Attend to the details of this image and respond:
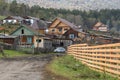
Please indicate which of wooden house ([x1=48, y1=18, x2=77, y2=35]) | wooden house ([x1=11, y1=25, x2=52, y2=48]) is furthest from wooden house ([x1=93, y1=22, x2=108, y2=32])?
wooden house ([x1=11, y1=25, x2=52, y2=48])

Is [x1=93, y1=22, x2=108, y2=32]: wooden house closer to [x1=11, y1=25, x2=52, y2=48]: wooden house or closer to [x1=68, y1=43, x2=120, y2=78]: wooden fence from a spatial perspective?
[x1=11, y1=25, x2=52, y2=48]: wooden house

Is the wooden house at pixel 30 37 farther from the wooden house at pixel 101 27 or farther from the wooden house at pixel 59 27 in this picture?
the wooden house at pixel 101 27

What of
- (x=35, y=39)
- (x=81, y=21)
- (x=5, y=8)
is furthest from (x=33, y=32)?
(x=81, y=21)

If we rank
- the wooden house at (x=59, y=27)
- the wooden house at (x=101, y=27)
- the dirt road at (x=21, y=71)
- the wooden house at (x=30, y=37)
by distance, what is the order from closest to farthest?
the dirt road at (x=21, y=71)
the wooden house at (x=30, y=37)
the wooden house at (x=59, y=27)
the wooden house at (x=101, y=27)

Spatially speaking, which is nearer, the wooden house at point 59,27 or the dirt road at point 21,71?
the dirt road at point 21,71

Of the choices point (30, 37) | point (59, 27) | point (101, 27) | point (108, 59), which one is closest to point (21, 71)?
point (108, 59)

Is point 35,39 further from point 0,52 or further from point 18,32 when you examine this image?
point 0,52

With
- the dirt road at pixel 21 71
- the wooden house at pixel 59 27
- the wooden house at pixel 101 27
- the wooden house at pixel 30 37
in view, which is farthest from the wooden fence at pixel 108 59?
the wooden house at pixel 101 27

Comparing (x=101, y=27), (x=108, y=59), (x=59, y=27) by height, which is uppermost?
(x=101, y=27)

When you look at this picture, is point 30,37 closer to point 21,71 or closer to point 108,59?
point 21,71

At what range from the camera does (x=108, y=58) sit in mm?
14422

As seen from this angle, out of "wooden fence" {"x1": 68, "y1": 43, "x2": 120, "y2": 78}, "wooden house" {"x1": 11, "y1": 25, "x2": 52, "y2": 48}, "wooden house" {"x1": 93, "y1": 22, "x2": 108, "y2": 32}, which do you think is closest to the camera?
"wooden fence" {"x1": 68, "y1": 43, "x2": 120, "y2": 78}

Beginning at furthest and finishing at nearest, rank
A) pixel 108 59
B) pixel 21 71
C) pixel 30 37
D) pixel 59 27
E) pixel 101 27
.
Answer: pixel 101 27
pixel 59 27
pixel 30 37
pixel 21 71
pixel 108 59

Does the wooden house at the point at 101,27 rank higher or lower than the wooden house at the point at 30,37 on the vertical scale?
higher
